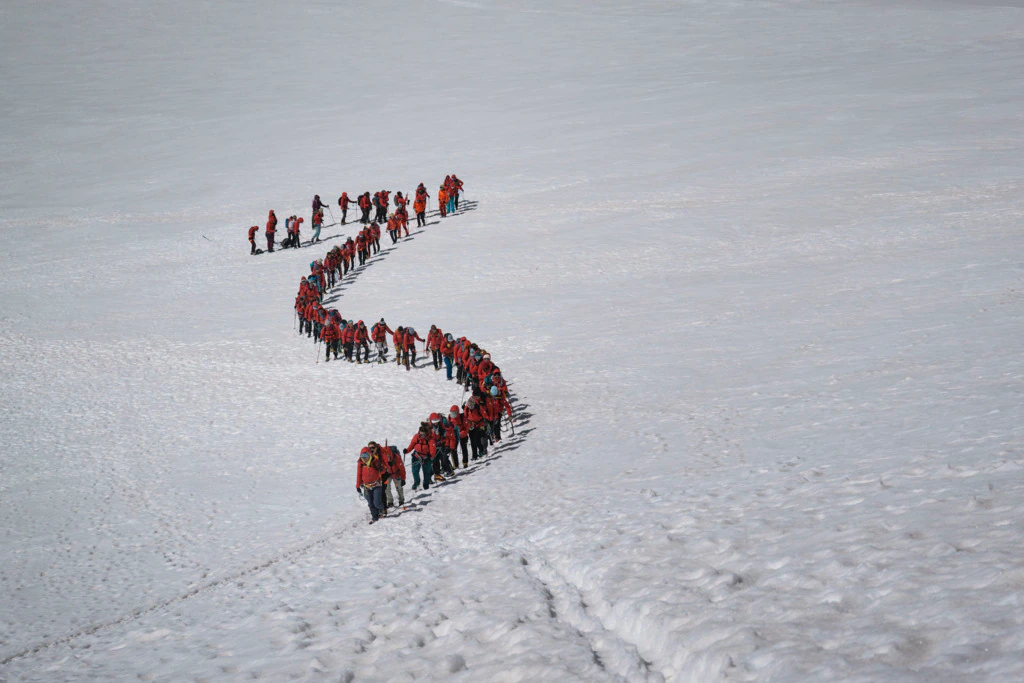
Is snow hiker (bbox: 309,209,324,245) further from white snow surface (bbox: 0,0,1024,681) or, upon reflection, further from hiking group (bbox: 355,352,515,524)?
hiking group (bbox: 355,352,515,524)

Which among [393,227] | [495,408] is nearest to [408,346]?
[495,408]

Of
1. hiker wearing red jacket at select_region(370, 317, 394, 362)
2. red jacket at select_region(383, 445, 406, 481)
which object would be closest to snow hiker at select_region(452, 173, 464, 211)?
hiker wearing red jacket at select_region(370, 317, 394, 362)

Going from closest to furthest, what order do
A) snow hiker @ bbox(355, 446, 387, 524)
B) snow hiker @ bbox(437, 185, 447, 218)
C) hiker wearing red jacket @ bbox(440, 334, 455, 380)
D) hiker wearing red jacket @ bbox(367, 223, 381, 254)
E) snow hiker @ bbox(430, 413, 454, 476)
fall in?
snow hiker @ bbox(355, 446, 387, 524) → snow hiker @ bbox(430, 413, 454, 476) → hiker wearing red jacket @ bbox(440, 334, 455, 380) → hiker wearing red jacket @ bbox(367, 223, 381, 254) → snow hiker @ bbox(437, 185, 447, 218)

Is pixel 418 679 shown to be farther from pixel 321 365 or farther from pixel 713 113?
pixel 713 113

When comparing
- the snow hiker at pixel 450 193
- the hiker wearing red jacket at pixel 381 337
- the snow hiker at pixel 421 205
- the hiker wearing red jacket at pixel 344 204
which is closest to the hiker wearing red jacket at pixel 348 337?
the hiker wearing red jacket at pixel 381 337

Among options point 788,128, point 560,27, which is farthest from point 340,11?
point 788,128

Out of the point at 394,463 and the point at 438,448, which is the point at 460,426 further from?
the point at 394,463
